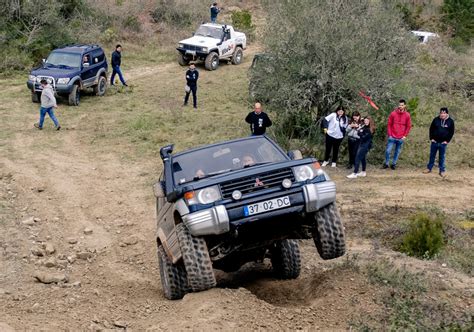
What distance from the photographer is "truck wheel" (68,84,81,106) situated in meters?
19.1

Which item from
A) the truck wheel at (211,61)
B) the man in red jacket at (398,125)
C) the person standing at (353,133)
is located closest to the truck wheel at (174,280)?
the person standing at (353,133)

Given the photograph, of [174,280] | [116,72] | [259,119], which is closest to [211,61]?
[116,72]

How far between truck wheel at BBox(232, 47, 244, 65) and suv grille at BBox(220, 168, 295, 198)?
63.6 feet

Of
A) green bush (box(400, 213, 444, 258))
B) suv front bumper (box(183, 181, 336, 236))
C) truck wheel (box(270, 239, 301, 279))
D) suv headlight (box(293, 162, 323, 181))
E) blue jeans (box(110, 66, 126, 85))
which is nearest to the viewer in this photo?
suv front bumper (box(183, 181, 336, 236))

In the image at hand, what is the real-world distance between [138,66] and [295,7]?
12015mm

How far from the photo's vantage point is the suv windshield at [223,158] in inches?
296

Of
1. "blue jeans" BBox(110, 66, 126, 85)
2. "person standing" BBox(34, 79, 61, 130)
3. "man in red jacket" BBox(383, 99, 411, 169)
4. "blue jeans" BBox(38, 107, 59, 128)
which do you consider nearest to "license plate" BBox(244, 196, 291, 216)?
"man in red jacket" BBox(383, 99, 411, 169)

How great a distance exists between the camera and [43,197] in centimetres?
1227

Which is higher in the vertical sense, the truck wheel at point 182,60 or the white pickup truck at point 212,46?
the white pickup truck at point 212,46

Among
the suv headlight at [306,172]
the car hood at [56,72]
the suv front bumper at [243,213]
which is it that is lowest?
the car hood at [56,72]

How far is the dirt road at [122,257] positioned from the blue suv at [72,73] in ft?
8.03

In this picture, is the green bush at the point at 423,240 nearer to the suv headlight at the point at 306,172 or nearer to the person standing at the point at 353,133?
the suv headlight at the point at 306,172

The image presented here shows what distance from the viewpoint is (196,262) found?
6656mm

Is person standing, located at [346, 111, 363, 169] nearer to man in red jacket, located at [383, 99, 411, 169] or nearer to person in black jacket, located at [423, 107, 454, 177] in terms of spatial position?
man in red jacket, located at [383, 99, 411, 169]
